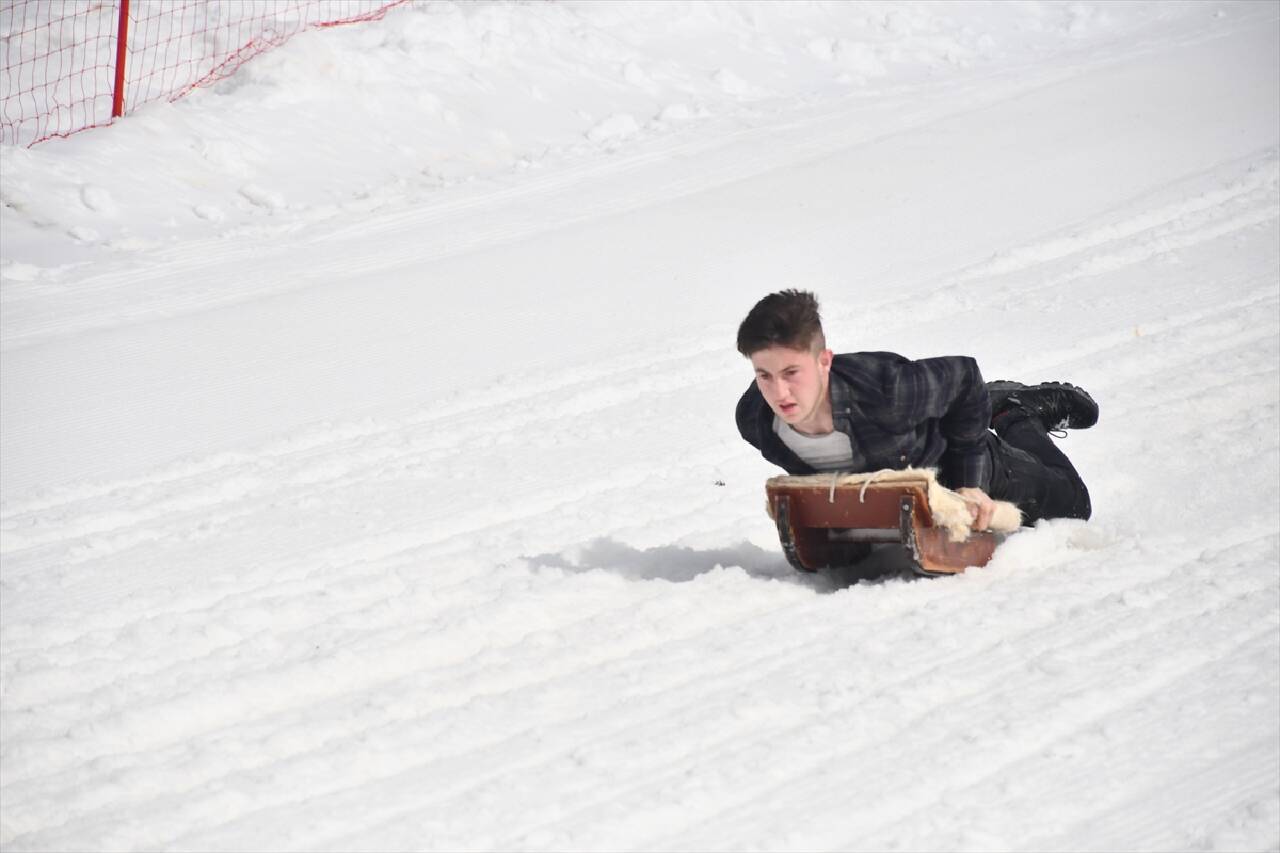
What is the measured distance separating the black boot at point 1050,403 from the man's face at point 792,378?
1256 mm

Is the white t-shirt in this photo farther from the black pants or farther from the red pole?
the red pole

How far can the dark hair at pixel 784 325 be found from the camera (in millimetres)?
3223

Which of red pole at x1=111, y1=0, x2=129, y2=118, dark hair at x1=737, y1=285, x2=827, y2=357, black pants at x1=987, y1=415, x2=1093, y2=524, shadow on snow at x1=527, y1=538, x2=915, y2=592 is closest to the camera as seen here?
dark hair at x1=737, y1=285, x2=827, y2=357

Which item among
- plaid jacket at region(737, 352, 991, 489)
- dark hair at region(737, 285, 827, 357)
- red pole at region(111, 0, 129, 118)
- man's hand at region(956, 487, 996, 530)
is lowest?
red pole at region(111, 0, 129, 118)

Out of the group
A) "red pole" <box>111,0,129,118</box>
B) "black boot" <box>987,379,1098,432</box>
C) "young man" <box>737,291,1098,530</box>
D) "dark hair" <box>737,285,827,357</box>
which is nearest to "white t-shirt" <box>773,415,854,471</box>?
"young man" <box>737,291,1098,530</box>

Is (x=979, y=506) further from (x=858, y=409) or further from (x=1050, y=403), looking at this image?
(x=1050, y=403)

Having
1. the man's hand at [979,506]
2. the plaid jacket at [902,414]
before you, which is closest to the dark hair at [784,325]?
the plaid jacket at [902,414]

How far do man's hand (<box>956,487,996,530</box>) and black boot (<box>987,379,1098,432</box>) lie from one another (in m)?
0.95

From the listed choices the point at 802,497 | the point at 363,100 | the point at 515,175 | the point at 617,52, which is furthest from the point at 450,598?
the point at 617,52

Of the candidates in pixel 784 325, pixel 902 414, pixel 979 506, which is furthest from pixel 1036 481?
pixel 784 325

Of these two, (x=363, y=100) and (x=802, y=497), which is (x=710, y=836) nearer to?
(x=802, y=497)

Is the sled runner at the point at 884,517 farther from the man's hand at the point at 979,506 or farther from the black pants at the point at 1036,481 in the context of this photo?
the black pants at the point at 1036,481

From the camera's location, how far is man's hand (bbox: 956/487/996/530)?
3442 millimetres

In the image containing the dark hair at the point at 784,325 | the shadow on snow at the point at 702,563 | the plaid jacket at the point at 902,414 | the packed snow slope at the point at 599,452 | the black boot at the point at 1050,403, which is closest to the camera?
the packed snow slope at the point at 599,452
